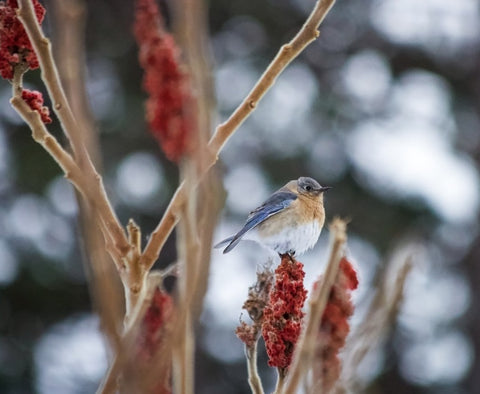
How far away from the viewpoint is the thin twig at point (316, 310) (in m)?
1.41

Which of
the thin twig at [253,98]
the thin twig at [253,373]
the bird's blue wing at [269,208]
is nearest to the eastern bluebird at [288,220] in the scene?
the bird's blue wing at [269,208]

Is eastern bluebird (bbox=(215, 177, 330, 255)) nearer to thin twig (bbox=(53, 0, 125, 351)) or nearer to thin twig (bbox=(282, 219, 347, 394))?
thin twig (bbox=(282, 219, 347, 394))

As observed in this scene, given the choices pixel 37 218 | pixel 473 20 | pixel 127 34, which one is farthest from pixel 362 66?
pixel 37 218

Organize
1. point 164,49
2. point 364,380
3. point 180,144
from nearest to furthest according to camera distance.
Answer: point 180,144 → point 364,380 → point 164,49

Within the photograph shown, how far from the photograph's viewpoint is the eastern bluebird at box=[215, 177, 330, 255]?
3695mm

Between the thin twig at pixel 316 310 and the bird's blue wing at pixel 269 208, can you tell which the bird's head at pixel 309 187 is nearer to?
the bird's blue wing at pixel 269 208

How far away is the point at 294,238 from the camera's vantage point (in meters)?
3.66

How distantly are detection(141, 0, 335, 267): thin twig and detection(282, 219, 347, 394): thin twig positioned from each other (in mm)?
362

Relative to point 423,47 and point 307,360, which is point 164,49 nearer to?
point 307,360

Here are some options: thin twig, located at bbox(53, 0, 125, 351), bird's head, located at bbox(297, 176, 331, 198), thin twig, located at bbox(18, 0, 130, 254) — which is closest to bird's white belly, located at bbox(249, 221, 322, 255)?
bird's head, located at bbox(297, 176, 331, 198)

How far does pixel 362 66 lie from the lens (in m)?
13.6

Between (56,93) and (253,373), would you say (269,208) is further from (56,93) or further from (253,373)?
(56,93)

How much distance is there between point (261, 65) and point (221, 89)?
0.71m

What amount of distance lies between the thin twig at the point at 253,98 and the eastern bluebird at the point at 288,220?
164 cm
